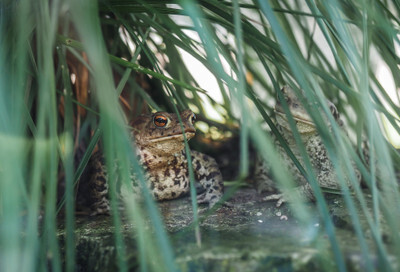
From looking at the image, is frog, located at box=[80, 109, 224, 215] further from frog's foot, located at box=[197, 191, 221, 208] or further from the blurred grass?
the blurred grass

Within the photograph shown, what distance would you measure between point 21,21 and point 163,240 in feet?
2.29

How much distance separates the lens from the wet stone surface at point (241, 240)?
123 cm

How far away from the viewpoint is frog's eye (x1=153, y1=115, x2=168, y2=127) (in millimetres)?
1928

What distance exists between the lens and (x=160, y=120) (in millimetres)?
1938

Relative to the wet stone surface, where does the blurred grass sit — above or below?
above

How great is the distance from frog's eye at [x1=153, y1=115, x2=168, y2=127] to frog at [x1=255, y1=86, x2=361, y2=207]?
1.70 ft

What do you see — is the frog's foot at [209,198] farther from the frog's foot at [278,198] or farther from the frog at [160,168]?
the frog's foot at [278,198]

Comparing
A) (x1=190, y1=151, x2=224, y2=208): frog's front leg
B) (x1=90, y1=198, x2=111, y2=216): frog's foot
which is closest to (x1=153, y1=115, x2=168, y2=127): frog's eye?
(x1=190, y1=151, x2=224, y2=208): frog's front leg

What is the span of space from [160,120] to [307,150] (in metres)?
0.69

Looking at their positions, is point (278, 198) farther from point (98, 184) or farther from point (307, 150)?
point (98, 184)

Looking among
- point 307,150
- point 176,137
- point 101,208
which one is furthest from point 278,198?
point 101,208

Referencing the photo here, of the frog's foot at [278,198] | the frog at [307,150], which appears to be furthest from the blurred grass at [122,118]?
the frog's foot at [278,198]

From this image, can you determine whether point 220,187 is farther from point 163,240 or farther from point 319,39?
point 163,240

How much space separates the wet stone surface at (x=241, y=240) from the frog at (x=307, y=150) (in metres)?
0.17
